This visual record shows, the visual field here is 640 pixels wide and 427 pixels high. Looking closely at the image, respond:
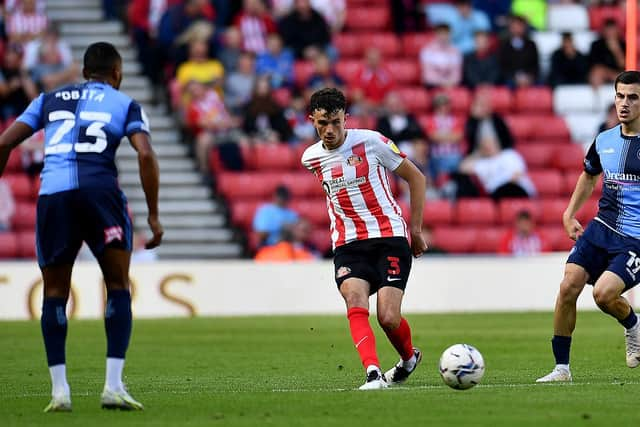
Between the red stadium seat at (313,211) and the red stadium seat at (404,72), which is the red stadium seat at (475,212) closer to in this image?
the red stadium seat at (313,211)

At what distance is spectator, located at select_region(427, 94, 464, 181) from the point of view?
2231 centimetres

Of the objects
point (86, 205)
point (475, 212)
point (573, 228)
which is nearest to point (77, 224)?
point (86, 205)

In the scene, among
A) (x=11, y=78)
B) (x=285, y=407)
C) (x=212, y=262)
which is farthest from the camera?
(x=11, y=78)

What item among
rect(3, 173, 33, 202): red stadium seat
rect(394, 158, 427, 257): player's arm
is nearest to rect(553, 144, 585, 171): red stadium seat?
rect(3, 173, 33, 202): red stadium seat

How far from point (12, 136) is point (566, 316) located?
13.6 ft

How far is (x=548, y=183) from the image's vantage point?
74.3 feet

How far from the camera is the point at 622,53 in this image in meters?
24.0

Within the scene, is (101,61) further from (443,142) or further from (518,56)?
(518,56)

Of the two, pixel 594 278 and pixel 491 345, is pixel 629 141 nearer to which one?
pixel 594 278

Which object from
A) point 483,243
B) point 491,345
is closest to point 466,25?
point 483,243

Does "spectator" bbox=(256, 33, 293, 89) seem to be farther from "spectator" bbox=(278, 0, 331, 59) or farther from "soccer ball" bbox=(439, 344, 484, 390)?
"soccer ball" bbox=(439, 344, 484, 390)

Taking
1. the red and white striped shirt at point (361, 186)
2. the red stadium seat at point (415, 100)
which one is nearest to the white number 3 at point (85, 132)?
the red and white striped shirt at point (361, 186)

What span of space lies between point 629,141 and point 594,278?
102 centimetres

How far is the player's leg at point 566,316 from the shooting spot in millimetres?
10094
